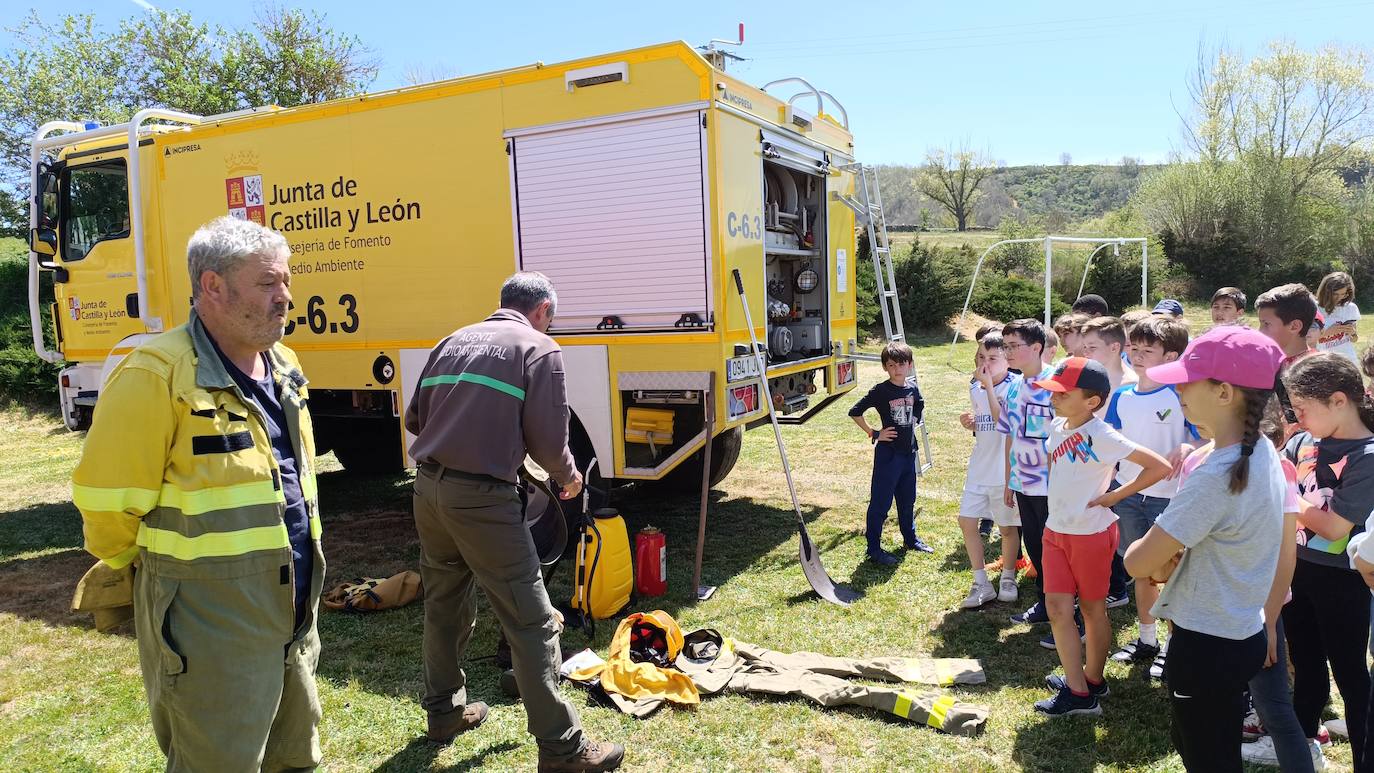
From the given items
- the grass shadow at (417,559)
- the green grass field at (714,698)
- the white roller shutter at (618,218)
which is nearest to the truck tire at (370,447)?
the grass shadow at (417,559)

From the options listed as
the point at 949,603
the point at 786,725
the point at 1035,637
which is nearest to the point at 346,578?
the point at 786,725

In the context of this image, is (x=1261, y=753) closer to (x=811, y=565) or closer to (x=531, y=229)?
(x=811, y=565)

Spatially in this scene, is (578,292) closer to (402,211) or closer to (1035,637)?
(402,211)

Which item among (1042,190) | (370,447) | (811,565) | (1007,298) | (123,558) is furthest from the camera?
(1042,190)

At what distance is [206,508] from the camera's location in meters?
2.02

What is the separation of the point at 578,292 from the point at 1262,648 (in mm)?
4260

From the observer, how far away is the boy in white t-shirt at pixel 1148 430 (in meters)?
3.84

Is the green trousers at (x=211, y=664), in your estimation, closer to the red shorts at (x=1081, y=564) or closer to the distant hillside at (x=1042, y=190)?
the red shorts at (x=1081, y=564)

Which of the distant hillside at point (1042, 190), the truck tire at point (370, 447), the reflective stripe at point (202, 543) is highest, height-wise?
the distant hillside at point (1042, 190)

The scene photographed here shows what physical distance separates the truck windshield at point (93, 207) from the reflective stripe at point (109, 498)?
20.5 ft

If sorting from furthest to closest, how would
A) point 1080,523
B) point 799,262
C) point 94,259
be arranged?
point 94,259
point 799,262
point 1080,523

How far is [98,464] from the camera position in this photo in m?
1.96

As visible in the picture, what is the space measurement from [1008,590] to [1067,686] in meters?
1.32

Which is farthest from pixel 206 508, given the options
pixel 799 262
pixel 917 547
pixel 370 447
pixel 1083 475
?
pixel 370 447
